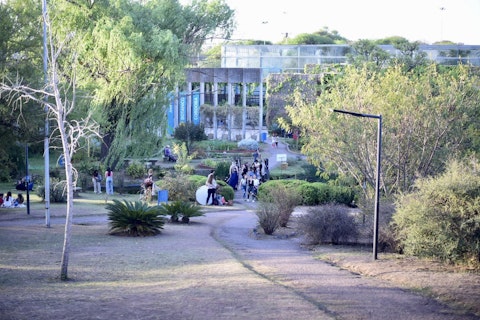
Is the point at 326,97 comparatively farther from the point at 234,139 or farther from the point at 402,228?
the point at 234,139

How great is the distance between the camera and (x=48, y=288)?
38.2ft

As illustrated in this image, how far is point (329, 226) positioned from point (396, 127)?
408 centimetres

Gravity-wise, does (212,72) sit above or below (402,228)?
above

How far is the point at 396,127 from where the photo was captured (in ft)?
69.5

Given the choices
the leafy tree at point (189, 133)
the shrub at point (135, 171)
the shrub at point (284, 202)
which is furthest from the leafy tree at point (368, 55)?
the shrub at point (284, 202)

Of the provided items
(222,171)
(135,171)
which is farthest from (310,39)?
(135,171)

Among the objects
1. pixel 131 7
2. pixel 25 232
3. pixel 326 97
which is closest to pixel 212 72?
pixel 131 7

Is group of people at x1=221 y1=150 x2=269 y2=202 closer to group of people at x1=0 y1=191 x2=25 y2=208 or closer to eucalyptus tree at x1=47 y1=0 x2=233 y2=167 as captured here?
eucalyptus tree at x1=47 y1=0 x2=233 y2=167

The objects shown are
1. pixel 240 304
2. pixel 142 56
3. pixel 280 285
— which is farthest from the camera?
pixel 142 56

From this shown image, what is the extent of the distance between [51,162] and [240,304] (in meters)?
31.5

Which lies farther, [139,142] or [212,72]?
[212,72]

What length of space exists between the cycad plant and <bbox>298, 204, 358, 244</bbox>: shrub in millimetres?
5110

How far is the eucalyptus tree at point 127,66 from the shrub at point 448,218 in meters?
19.5

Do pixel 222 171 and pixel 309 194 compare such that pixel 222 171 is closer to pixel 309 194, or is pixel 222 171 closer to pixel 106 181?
pixel 309 194
